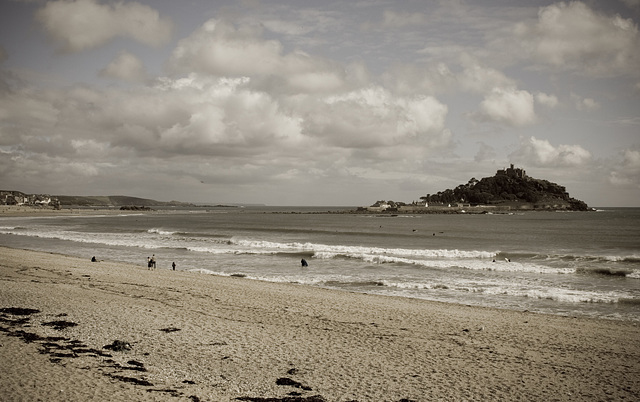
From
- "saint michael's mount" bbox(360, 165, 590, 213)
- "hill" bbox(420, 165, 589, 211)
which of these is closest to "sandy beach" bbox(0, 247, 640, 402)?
"saint michael's mount" bbox(360, 165, 590, 213)

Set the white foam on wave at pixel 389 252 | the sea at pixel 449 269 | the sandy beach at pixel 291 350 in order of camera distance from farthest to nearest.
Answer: the white foam on wave at pixel 389 252 → the sea at pixel 449 269 → the sandy beach at pixel 291 350

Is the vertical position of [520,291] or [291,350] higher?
[291,350]

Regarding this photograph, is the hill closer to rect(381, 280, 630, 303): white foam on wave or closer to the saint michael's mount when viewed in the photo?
the saint michael's mount

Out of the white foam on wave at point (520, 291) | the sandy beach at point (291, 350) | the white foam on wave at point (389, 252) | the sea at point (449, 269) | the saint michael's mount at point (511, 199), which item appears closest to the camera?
the sandy beach at point (291, 350)

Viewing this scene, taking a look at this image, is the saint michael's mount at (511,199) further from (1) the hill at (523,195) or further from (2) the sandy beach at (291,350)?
(2) the sandy beach at (291,350)

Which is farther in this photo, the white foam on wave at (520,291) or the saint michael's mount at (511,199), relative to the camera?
the saint michael's mount at (511,199)

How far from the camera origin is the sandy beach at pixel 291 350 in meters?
8.02

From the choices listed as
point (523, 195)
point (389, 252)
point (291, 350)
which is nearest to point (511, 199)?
point (523, 195)

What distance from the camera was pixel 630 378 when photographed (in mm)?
9234

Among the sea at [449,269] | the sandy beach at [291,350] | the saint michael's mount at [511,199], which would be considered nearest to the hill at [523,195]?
the saint michael's mount at [511,199]

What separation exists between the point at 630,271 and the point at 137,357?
30.0 meters

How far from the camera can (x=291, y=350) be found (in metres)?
10.4

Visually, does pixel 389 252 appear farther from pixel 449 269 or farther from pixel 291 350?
pixel 291 350

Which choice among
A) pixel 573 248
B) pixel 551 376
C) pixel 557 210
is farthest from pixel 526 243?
pixel 557 210
